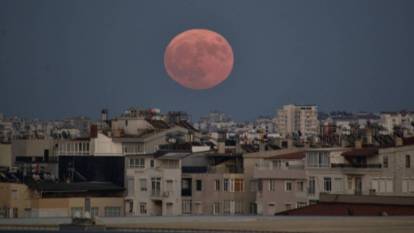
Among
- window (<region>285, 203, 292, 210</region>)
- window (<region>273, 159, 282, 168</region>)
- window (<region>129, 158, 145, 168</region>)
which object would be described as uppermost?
window (<region>129, 158, 145, 168</region>)

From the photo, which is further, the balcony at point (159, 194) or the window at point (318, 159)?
the balcony at point (159, 194)

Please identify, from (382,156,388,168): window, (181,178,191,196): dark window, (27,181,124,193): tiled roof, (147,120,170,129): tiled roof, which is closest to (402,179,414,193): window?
(382,156,388,168): window

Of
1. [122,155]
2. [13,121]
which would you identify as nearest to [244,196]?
[122,155]

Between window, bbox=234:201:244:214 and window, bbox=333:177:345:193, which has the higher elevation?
window, bbox=333:177:345:193

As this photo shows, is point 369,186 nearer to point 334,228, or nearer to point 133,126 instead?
point 334,228

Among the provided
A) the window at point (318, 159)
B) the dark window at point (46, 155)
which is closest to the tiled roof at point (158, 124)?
the dark window at point (46, 155)

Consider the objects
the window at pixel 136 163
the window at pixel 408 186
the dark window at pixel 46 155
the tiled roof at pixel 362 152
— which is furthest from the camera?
the dark window at pixel 46 155

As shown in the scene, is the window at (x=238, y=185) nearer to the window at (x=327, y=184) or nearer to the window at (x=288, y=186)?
the window at (x=288, y=186)

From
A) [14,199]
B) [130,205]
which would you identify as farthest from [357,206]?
[14,199]

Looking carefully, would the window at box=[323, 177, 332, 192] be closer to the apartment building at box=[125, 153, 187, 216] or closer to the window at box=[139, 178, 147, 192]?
the apartment building at box=[125, 153, 187, 216]

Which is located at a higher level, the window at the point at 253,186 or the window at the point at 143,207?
the window at the point at 253,186

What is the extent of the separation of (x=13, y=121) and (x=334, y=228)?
353 ft

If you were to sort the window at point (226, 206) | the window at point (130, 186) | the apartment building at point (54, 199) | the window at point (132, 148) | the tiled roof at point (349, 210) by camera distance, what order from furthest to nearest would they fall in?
1. the window at point (132, 148)
2. the window at point (130, 186)
3. the window at point (226, 206)
4. the apartment building at point (54, 199)
5. the tiled roof at point (349, 210)

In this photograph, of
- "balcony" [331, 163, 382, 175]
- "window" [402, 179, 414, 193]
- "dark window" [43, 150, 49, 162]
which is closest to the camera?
"window" [402, 179, 414, 193]
